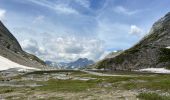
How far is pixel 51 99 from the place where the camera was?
54.6 m

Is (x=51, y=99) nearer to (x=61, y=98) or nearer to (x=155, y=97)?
(x=61, y=98)

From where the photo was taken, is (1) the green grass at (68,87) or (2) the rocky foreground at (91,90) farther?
(1) the green grass at (68,87)

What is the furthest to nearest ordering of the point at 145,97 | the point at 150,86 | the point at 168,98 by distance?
the point at 150,86 < the point at 145,97 < the point at 168,98

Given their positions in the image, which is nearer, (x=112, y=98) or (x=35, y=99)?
(x=112, y=98)

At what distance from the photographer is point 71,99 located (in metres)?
52.9

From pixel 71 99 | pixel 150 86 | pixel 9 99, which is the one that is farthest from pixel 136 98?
pixel 150 86

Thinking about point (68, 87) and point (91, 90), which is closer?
point (91, 90)

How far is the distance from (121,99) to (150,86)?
86.3 feet

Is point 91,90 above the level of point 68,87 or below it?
below

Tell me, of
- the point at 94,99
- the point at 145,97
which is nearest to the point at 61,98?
the point at 94,99

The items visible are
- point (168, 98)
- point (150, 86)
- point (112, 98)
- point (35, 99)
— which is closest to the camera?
point (168, 98)

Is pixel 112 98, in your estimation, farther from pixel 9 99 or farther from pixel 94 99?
pixel 9 99

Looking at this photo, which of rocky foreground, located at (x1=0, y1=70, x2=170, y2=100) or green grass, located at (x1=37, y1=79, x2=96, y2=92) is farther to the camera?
green grass, located at (x1=37, y1=79, x2=96, y2=92)

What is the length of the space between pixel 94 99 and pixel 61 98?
271 inches
